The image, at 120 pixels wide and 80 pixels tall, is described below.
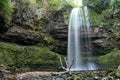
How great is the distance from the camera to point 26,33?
2055 centimetres

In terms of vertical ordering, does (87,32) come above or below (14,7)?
below

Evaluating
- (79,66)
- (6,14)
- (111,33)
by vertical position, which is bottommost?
(79,66)

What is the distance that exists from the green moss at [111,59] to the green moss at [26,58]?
11.4 feet

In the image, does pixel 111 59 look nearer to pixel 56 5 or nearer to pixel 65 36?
pixel 65 36

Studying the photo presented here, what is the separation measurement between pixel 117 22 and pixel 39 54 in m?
6.99

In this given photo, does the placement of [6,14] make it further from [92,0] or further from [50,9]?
[92,0]

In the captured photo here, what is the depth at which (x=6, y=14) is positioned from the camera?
64.3 feet

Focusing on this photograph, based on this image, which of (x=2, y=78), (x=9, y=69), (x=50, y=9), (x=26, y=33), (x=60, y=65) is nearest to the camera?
(x=2, y=78)

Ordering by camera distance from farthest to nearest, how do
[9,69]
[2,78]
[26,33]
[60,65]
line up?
[26,33]
[60,65]
[9,69]
[2,78]

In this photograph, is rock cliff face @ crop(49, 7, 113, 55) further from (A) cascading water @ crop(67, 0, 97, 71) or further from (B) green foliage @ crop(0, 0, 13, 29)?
(B) green foliage @ crop(0, 0, 13, 29)

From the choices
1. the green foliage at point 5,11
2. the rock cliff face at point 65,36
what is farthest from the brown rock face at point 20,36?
the rock cliff face at point 65,36

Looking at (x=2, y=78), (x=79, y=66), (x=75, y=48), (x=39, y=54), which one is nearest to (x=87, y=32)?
(x=75, y=48)

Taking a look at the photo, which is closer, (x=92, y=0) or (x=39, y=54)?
(x=39, y=54)

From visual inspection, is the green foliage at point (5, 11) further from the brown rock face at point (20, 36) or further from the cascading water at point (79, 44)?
A: the cascading water at point (79, 44)
